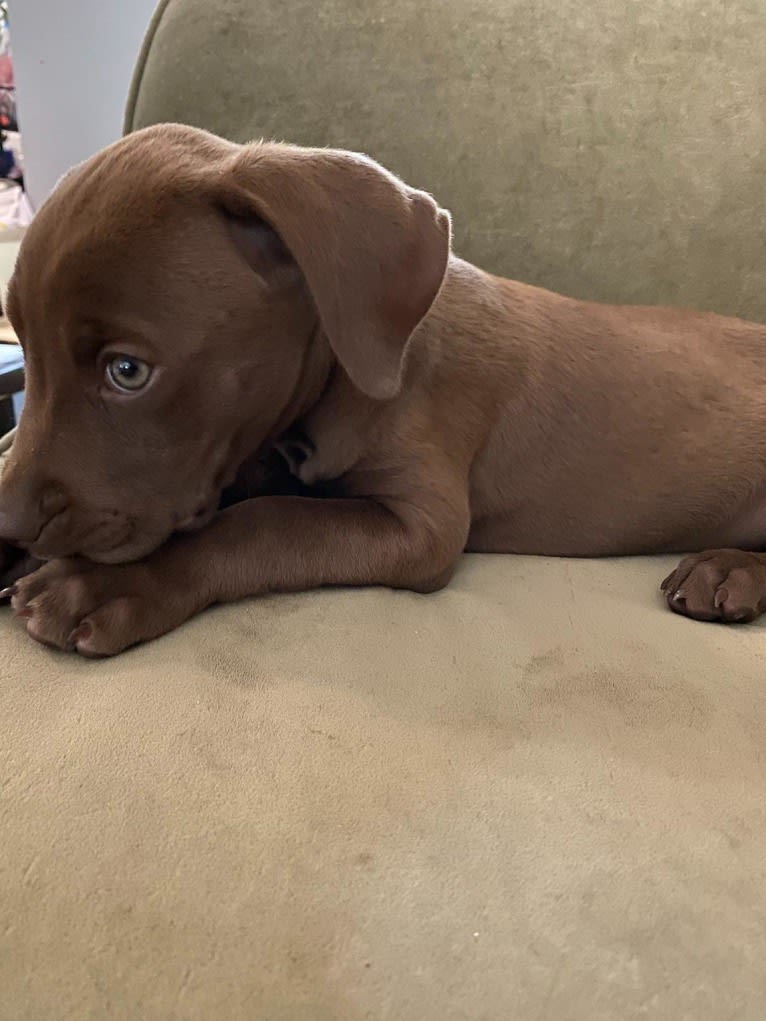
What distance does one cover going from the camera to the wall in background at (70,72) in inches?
131

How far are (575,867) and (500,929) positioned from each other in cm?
12

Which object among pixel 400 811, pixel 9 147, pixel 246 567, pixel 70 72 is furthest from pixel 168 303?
pixel 9 147

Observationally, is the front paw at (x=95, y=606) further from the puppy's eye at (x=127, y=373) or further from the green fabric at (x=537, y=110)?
the green fabric at (x=537, y=110)

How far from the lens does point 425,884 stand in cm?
99

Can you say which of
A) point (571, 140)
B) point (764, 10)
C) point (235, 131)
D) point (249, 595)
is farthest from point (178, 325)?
point (764, 10)

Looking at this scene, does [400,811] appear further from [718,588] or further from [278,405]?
[718,588]

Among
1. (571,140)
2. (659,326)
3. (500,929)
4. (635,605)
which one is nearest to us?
(500,929)

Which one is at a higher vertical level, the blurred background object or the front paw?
the front paw

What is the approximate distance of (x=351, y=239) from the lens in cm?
130

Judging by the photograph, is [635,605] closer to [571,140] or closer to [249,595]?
[249,595]

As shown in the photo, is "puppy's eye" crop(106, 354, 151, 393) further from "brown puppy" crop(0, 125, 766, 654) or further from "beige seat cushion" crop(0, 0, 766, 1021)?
"beige seat cushion" crop(0, 0, 766, 1021)

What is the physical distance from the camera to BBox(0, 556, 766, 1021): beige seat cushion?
895 millimetres

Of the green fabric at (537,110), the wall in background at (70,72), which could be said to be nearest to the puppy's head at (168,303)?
the green fabric at (537,110)

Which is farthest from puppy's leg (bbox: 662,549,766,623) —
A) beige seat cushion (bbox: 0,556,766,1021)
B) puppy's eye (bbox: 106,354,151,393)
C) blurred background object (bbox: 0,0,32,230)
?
blurred background object (bbox: 0,0,32,230)
